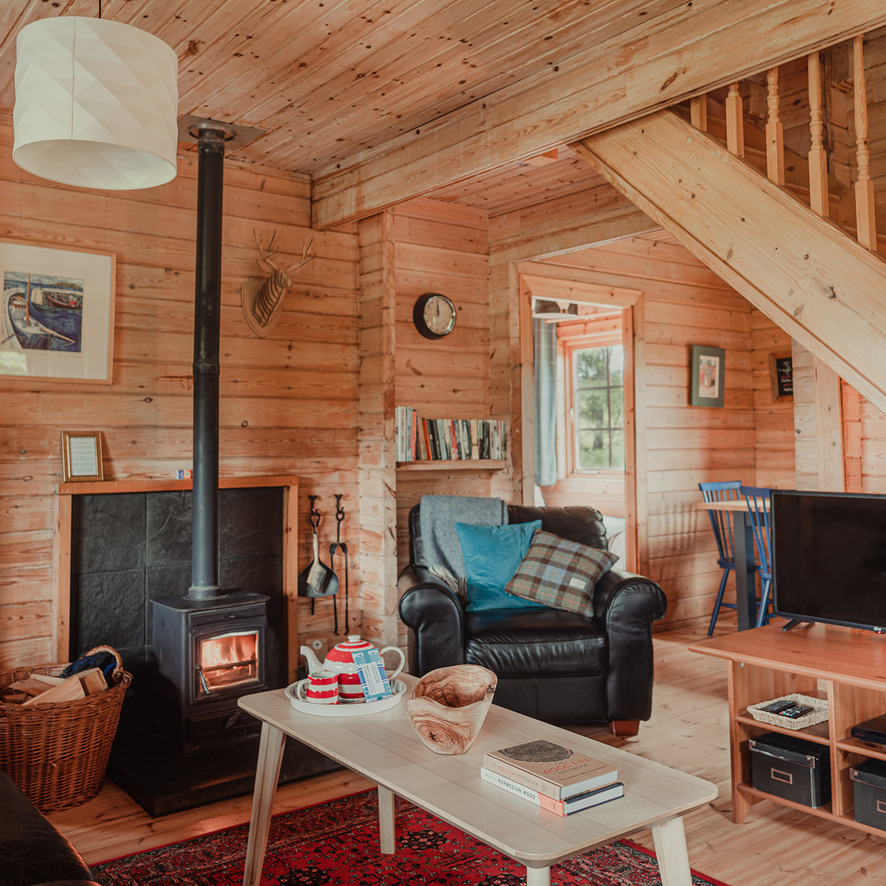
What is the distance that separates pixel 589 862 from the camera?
2.53 m

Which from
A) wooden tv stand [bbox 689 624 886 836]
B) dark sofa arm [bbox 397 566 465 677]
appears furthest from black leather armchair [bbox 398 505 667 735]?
wooden tv stand [bbox 689 624 886 836]

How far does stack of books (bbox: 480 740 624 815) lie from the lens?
161cm

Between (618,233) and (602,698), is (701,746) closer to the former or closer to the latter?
(602,698)

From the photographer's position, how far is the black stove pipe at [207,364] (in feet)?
11.4

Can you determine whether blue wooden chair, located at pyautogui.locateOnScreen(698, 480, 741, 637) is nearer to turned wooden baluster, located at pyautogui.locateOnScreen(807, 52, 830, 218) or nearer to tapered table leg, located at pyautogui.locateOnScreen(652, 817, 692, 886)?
turned wooden baluster, located at pyautogui.locateOnScreen(807, 52, 830, 218)

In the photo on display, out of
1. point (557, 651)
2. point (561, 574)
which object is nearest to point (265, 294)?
point (561, 574)

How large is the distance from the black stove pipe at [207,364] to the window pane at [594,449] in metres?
4.16

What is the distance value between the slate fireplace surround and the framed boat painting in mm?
543

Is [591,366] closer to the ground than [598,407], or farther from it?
farther from it

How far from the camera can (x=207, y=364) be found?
3.51 meters

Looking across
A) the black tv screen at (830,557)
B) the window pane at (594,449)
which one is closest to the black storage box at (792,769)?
the black tv screen at (830,557)

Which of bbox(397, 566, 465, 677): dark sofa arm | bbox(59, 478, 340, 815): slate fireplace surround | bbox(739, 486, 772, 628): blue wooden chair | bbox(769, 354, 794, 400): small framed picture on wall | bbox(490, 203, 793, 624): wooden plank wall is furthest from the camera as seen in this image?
bbox(769, 354, 794, 400): small framed picture on wall

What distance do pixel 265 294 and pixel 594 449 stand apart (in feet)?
12.3

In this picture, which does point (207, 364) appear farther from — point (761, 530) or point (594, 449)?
point (594, 449)
